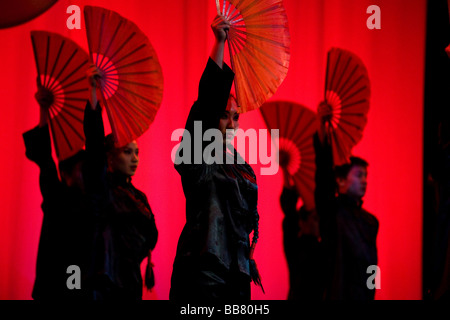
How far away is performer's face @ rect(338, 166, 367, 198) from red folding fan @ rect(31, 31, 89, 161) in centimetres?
170

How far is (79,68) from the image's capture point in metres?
3.06

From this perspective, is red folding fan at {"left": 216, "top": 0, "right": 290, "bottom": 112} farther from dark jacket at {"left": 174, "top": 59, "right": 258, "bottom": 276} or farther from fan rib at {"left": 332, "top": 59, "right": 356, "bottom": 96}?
fan rib at {"left": 332, "top": 59, "right": 356, "bottom": 96}

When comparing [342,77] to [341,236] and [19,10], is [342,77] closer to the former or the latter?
[341,236]

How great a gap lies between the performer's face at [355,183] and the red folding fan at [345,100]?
0.95 feet

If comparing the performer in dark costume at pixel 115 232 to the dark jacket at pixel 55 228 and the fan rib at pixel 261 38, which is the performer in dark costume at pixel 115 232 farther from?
the fan rib at pixel 261 38

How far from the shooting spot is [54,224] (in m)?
3.04

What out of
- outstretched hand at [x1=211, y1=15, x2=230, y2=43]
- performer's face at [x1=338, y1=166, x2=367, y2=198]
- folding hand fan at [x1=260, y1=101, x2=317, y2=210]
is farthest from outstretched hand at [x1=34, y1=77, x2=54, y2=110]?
performer's face at [x1=338, y1=166, x2=367, y2=198]

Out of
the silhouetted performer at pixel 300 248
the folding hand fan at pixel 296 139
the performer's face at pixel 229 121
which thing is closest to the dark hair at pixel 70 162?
the performer's face at pixel 229 121

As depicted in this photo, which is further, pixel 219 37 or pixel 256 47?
pixel 256 47

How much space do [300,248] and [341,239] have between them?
2.15ft

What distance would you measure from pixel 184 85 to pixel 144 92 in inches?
55.9

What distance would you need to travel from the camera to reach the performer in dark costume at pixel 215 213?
2.07 meters

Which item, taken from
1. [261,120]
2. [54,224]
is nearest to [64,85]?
[54,224]
